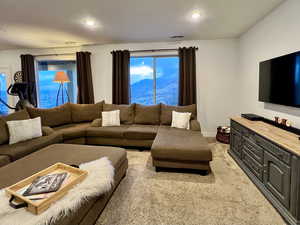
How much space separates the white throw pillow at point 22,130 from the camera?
2.72 m

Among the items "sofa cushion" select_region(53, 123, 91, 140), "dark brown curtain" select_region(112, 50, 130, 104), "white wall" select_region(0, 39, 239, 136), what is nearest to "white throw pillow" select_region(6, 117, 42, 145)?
"sofa cushion" select_region(53, 123, 91, 140)

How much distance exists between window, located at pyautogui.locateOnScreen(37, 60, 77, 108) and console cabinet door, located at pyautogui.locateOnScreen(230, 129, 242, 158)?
14.1 feet

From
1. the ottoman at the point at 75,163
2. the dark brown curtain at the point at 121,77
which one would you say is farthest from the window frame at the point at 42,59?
the ottoman at the point at 75,163

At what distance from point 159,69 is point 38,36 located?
2.92 metres

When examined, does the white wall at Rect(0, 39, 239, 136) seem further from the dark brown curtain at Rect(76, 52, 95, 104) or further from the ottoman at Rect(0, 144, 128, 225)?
the ottoman at Rect(0, 144, 128, 225)

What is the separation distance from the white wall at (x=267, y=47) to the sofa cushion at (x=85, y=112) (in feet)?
11.2

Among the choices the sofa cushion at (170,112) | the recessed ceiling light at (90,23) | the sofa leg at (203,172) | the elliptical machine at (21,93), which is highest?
the recessed ceiling light at (90,23)

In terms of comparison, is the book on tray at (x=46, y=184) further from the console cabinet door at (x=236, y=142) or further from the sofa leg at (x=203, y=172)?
the console cabinet door at (x=236, y=142)

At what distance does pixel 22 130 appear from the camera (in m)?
2.80

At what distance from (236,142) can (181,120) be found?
3.60 ft

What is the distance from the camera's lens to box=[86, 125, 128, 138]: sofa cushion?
140 inches

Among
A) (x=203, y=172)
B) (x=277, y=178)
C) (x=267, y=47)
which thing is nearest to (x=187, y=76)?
(x=267, y=47)

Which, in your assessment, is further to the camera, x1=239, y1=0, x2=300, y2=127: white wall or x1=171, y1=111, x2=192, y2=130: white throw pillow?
x1=171, y1=111, x2=192, y2=130: white throw pillow

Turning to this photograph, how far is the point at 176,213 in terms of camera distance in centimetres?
180
